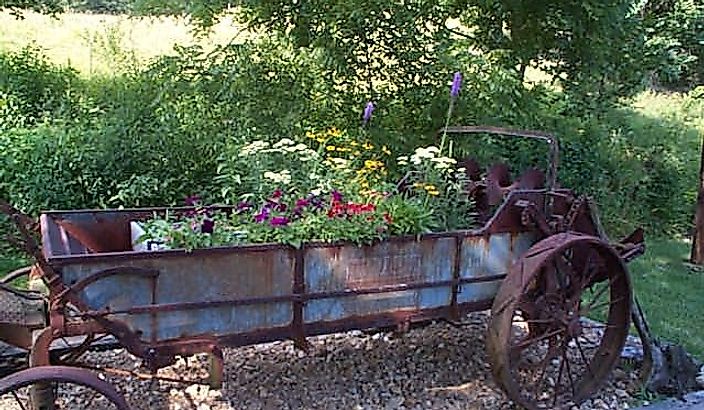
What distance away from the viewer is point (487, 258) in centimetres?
308

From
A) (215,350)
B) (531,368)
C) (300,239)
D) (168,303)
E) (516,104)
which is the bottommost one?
(531,368)

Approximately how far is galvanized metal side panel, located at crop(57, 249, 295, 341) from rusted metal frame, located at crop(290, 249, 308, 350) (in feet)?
0.05

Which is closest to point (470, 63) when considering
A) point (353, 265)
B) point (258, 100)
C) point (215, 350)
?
point (258, 100)

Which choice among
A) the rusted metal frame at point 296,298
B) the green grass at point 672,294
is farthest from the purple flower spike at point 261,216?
the green grass at point 672,294

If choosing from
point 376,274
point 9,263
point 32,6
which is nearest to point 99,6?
point 32,6

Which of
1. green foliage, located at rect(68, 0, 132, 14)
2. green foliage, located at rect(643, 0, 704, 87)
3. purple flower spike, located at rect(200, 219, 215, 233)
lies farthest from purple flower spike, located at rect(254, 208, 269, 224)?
green foliage, located at rect(643, 0, 704, 87)

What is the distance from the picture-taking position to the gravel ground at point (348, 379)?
325 centimetres

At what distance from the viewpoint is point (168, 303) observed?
8.17 feet

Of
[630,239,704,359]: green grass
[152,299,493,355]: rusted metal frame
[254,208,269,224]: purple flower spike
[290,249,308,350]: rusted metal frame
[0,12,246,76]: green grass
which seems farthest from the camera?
[0,12,246,76]: green grass

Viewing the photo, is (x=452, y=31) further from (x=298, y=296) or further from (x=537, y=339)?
(x=298, y=296)

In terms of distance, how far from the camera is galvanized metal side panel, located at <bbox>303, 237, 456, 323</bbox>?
2.74 metres

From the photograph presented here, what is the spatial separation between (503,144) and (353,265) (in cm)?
424

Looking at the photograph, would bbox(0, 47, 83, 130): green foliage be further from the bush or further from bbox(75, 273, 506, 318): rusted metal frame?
bbox(75, 273, 506, 318): rusted metal frame

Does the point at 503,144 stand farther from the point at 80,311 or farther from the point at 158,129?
the point at 80,311
